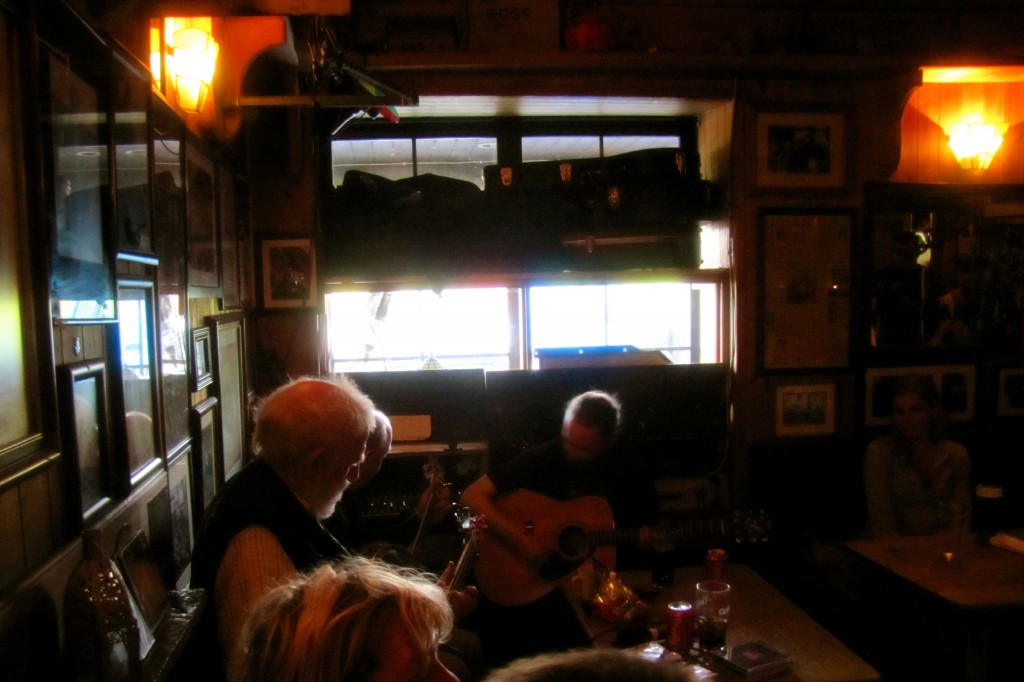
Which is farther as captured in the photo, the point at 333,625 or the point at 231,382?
the point at 231,382

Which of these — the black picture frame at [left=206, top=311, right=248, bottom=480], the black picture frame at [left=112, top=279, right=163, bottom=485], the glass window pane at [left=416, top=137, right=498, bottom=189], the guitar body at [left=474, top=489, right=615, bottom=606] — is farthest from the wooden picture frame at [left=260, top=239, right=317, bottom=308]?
the black picture frame at [left=112, top=279, right=163, bottom=485]

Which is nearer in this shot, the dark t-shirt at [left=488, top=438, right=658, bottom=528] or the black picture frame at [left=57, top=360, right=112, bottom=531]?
the black picture frame at [left=57, top=360, right=112, bottom=531]

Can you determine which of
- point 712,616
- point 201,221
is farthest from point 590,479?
point 201,221

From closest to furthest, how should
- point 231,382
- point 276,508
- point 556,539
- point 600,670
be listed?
point 600,670
point 276,508
point 231,382
point 556,539

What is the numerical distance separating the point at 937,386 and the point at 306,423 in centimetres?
326

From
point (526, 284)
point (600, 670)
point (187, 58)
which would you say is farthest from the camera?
point (526, 284)

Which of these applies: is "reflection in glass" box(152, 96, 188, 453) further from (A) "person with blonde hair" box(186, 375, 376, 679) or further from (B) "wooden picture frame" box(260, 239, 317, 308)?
(B) "wooden picture frame" box(260, 239, 317, 308)

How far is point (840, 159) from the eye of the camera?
11.5 feet

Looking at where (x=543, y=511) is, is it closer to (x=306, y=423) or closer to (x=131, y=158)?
(x=306, y=423)

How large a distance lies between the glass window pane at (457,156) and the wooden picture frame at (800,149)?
1337 millimetres

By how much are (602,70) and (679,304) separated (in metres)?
1.21

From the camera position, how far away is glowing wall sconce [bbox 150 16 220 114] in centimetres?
188

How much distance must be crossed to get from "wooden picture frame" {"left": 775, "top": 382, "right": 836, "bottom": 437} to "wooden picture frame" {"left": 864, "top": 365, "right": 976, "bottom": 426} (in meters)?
0.19

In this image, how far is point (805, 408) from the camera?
11.7ft
